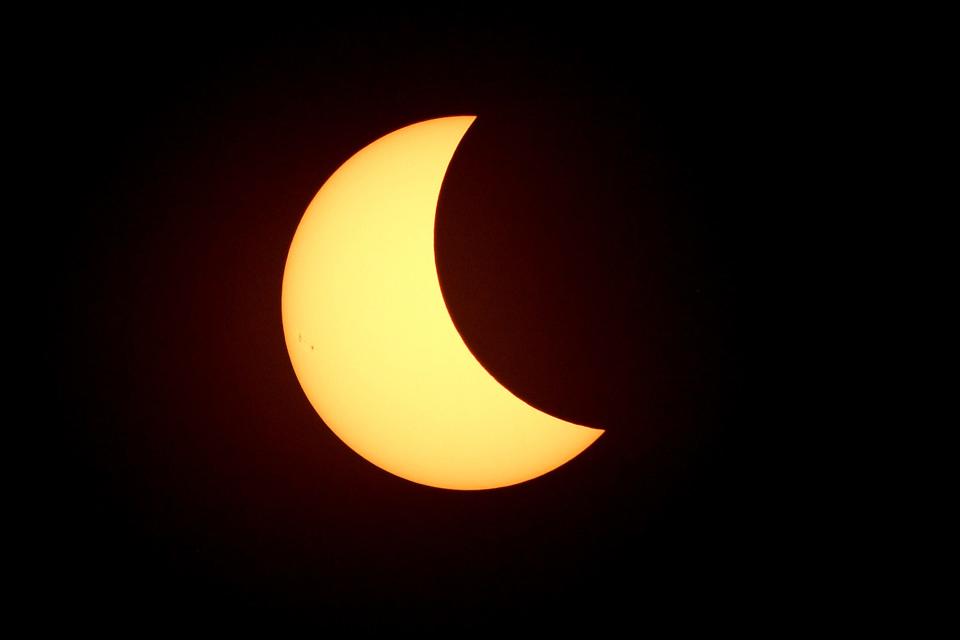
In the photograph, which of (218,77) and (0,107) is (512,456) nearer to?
(218,77)

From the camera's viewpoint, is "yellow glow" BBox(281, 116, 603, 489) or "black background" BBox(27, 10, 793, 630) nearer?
"yellow glow" BBox(281, 116, 603, 489)

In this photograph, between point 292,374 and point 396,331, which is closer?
point 396,331

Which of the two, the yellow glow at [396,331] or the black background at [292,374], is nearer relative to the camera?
the yellow glow at [396,331]

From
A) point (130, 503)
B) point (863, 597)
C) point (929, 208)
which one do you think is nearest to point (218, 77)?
point (130, 503)
